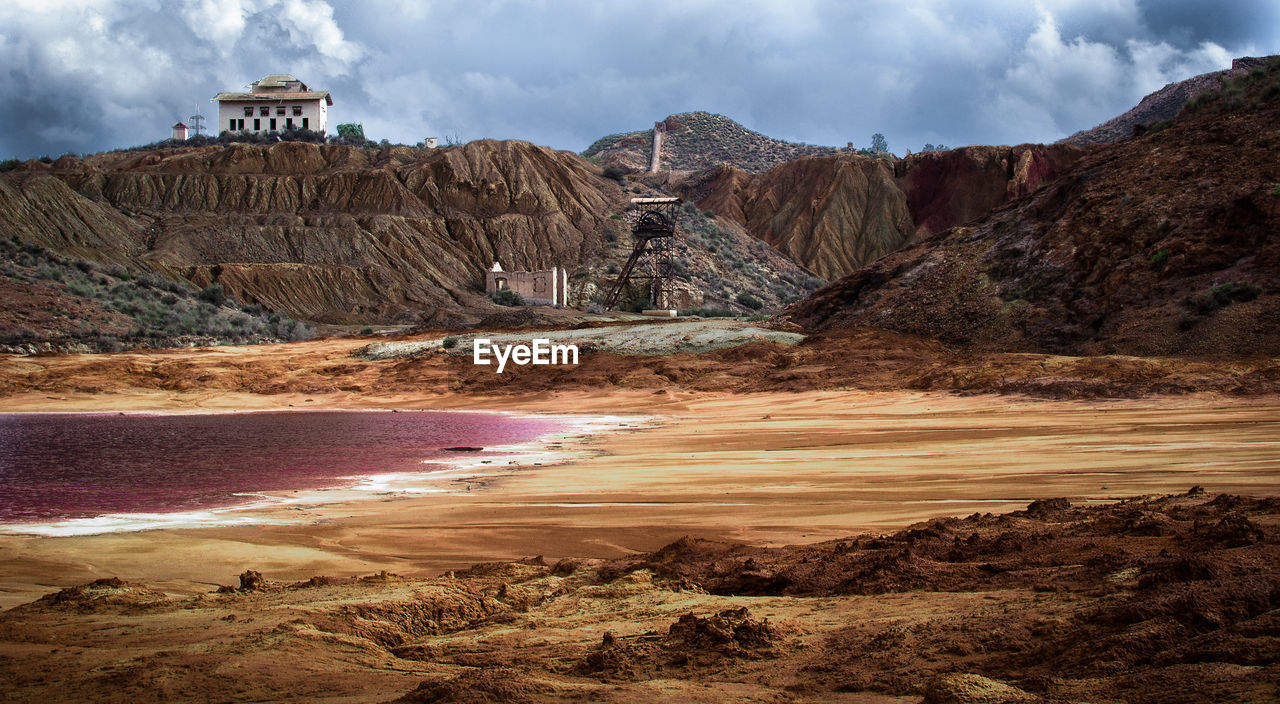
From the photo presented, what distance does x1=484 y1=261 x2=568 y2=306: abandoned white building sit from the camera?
59.6 meters

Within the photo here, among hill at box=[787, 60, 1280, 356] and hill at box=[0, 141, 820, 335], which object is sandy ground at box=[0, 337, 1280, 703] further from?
hill at box=[0, 141, 820, 335]

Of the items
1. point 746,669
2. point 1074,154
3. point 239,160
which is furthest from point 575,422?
point 1074,154

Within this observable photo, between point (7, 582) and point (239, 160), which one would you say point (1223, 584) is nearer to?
point (7, 582)

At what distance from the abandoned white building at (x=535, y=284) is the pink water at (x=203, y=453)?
34.4 metres

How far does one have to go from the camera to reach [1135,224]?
86.3ft

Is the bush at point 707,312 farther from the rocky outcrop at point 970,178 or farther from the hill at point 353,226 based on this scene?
the rocky outcrop at point 970,178

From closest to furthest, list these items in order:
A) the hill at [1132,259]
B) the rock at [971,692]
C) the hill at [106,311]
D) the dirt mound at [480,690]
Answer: the rock at [971,692] → the dirt mound at [480,690] → the hill at [1132,259] → the hill at [106,311]

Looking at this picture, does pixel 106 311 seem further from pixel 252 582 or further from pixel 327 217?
pixel 252 582

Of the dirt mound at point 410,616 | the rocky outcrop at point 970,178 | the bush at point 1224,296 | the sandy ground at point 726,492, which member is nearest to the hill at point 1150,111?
the rocky outcrop at point 970,178

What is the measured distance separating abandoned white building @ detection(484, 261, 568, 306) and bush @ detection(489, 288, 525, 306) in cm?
57

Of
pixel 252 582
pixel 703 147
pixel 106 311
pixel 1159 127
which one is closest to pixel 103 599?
pixel 252 582

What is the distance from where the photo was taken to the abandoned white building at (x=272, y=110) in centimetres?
8831

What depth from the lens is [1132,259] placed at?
2545cm

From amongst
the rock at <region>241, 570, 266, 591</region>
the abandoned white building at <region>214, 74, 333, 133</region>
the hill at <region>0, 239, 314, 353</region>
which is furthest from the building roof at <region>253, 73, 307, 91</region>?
the rock at <region>241, 570, 266, 591</region>
